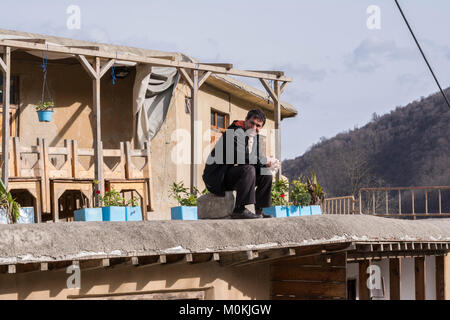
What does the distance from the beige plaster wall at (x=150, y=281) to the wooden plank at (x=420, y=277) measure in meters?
4.37

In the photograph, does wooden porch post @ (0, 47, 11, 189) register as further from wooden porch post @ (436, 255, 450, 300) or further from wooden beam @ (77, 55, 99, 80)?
wooden porch post @ (436, 255, 450, 300)

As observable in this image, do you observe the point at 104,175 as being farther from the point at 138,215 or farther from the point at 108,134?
the point at 108,134

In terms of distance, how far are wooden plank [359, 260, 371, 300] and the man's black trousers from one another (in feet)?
10.6

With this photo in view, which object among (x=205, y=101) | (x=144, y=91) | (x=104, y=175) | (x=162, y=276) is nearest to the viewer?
(x=162, y=276)

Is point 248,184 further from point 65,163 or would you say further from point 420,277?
point 420,277

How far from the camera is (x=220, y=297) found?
30.5 feet

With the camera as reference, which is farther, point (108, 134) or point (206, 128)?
point (206, 128)

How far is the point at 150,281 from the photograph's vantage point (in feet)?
28.4

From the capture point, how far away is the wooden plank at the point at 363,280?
40.4 ft

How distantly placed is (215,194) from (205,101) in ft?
21.3

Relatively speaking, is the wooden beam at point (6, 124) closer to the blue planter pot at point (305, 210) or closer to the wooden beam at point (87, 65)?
the wooden beam at point (87, 65)

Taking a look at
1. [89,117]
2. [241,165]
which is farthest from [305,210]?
[89,117]

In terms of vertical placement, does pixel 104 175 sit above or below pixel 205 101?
below

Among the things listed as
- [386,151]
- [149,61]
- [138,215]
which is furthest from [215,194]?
[386,151]
